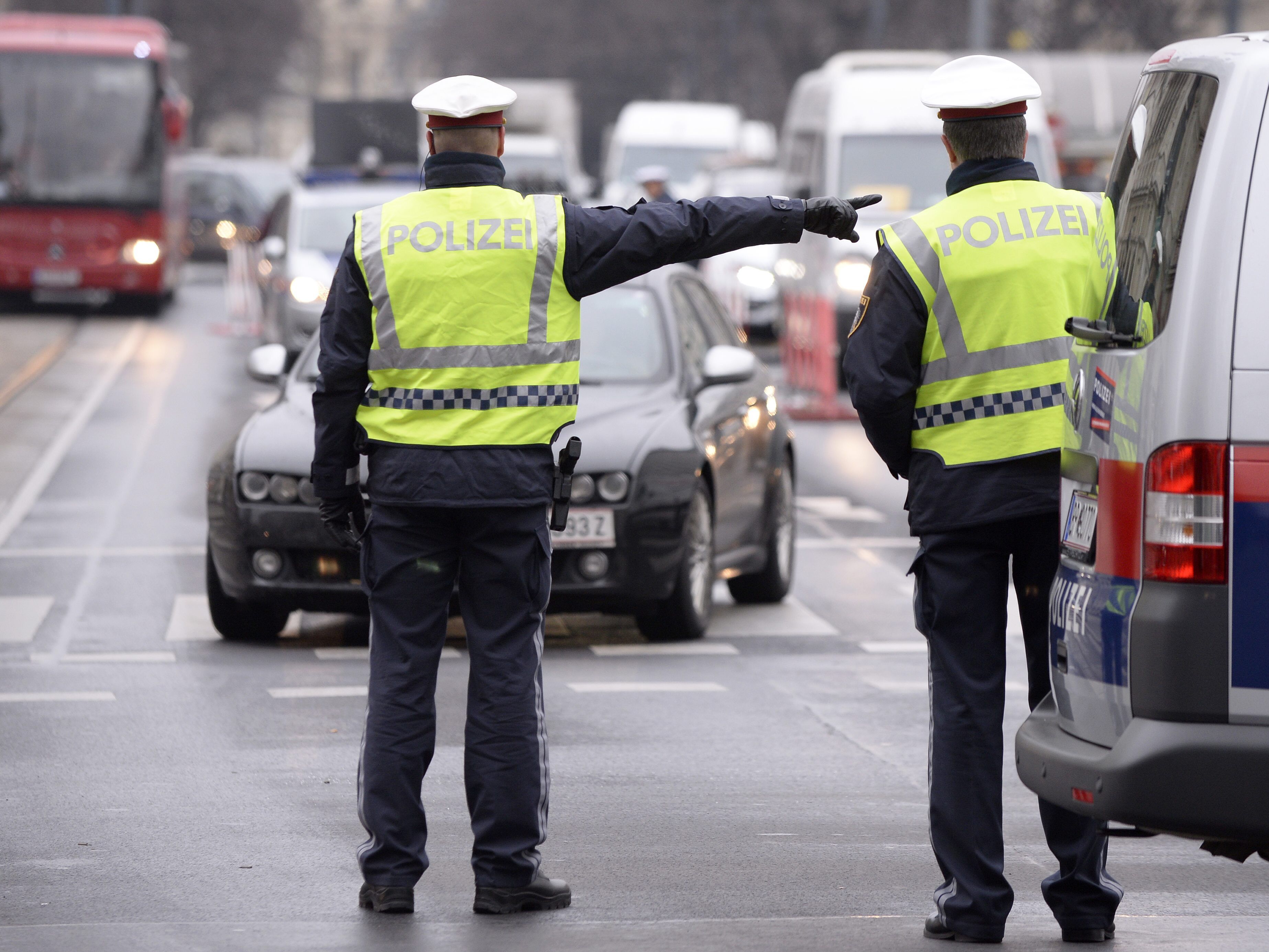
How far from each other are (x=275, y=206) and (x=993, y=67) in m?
18.5

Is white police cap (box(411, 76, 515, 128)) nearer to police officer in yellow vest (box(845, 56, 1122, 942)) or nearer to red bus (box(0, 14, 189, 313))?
police officer in yellow vest (box(845, 56, 1122, 942))

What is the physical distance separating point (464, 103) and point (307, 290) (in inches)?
582

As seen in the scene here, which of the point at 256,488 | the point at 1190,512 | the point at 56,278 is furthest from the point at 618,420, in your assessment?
the point at 56,278

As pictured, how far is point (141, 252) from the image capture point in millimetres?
29188

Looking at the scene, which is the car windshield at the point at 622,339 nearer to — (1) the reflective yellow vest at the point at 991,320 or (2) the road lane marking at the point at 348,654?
(2) the road lane marking at the point at 348,654

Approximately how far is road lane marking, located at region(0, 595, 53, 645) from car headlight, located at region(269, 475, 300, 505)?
1.26 metres

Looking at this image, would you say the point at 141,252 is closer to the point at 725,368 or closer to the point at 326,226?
the point at 326,226

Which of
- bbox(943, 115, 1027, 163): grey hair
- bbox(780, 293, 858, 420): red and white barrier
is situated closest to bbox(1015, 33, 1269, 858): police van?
bbox(943, 115, 1027, 163): grey hair

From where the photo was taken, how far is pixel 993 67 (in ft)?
16.1

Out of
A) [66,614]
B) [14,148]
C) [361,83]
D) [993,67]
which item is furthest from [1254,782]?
[361,83]

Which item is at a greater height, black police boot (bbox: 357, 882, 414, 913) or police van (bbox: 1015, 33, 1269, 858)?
police van (bbox: 1015, 33, 1269, 858)

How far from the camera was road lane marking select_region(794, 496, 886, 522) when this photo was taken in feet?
45.1

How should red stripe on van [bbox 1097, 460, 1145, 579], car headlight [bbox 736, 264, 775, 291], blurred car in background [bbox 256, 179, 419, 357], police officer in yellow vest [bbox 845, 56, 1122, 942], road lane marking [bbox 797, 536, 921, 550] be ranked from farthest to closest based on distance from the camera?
1. car headlight [bbox 736, 264, 775, 291]
2. blurred car in background [bbox 256, 179, 419, 357]
3. road lane marking [bbox 797, 536, 921, 550]
4. police officer in yellow vest [bbox 845, 56, 1122, 942]
5. red stripe on van [bbox 1097, 460, 1145, 579]

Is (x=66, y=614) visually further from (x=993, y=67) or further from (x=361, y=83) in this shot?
(x=361, y=83)
